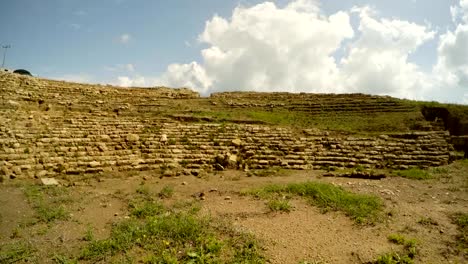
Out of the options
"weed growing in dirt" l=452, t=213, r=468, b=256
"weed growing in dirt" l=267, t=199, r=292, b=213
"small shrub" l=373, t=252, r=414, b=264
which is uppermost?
"weed growing in dirt" l=267, t=199, r=292, b=213

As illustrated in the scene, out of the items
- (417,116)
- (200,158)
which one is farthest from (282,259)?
(417,116)

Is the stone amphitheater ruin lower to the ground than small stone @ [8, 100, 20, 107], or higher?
lower

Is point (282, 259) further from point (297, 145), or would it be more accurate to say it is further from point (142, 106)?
point (142, 106)

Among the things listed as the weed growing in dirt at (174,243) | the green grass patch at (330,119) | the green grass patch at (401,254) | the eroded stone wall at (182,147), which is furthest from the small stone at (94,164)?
the green grass patch at (401,254)

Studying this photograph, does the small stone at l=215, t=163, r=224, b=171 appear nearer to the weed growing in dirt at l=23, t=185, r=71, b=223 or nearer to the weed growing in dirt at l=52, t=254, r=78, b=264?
the weed growing in dirt at l=23, t=185, r=71, b=223

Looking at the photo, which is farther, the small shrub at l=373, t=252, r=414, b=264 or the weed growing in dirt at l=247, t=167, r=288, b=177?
the weed growing in dirt at l=247, t=167, r=288, b=177

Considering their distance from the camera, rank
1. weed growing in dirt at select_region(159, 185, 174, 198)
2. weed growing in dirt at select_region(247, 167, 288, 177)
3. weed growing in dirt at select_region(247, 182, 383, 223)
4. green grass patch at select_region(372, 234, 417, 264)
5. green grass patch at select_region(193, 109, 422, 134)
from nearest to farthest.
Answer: green grass patch at select_region(372, 234, 417, 264)
weed growing in dirt at select_region(247, 182, 383, 223)
weed growing in dirt at select_region(159, 185, 174, 198)
weed growing in dirt at select_region(247, 167, 288, 177)
green grass patch at select_region(193, 109, 422, 134)

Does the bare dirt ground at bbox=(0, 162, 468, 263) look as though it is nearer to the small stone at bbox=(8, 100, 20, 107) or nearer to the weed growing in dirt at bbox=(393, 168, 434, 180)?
the weed growing in dirt at bbox=(393, 168, 434, 180)

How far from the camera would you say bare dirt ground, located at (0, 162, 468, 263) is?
Result: 590 cm

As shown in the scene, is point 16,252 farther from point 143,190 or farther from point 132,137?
point 132,137

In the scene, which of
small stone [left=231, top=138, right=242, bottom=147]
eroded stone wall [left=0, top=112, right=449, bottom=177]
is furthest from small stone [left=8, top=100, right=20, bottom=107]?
small stone [left=231, top=138, right=242, bottom=147]

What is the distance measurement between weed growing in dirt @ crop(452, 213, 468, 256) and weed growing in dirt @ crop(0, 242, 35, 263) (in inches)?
285

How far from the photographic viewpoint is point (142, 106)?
15508 millimetres

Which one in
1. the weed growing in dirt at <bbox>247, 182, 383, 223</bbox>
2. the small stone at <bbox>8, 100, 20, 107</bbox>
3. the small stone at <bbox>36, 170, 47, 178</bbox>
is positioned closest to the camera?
the weed growing in dirt at <bbox>247, 182, 383, 223</bbox>
